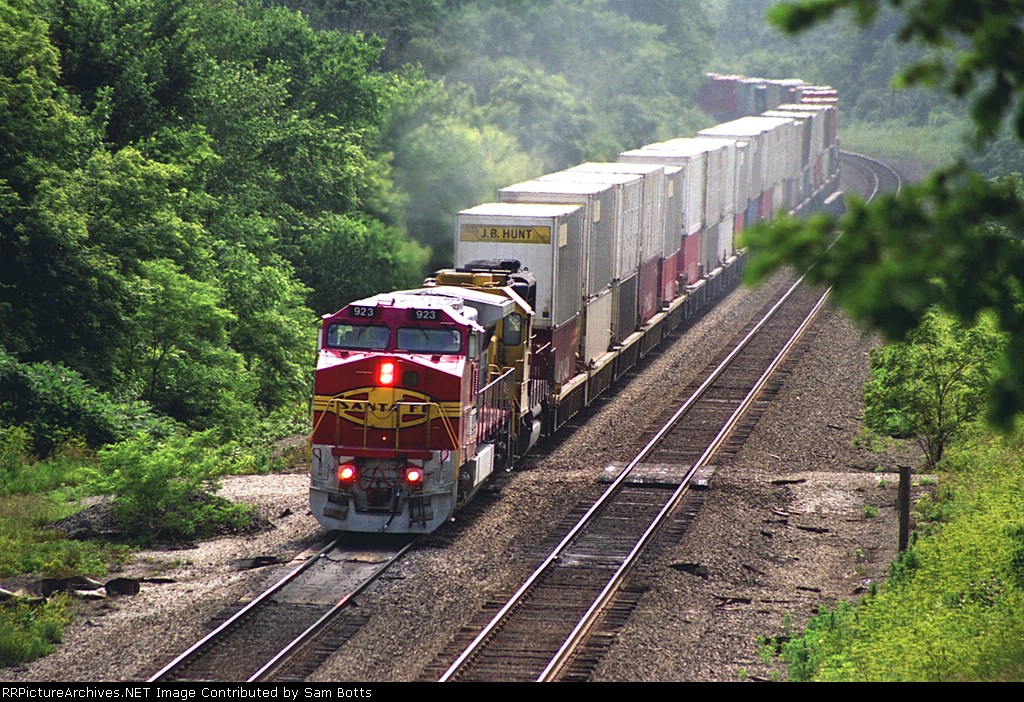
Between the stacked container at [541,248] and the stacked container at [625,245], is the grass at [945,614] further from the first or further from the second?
the stacked container at [625,245]

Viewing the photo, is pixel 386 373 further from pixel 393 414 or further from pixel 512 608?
pixel 512 608

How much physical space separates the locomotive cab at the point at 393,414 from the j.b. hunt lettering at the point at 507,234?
516 cm

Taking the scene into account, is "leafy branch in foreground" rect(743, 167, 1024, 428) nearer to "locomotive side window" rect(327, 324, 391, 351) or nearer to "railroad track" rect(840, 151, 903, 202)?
"locomotive side window" rect(327, 324, 391, 351)

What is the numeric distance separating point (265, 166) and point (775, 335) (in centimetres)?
1593

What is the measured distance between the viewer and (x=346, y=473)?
61.1 ft

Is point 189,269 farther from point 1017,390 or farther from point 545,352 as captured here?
point 1017,390

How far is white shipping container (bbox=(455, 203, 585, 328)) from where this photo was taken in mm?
Result: 24391

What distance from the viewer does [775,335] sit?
128 feet

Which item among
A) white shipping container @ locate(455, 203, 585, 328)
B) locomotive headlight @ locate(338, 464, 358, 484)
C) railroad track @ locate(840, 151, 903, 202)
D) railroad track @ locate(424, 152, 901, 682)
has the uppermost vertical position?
white shipping container @ locate(455, 203, 585, 328)

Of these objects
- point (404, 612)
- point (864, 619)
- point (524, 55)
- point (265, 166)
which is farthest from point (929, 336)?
point (524, 55)

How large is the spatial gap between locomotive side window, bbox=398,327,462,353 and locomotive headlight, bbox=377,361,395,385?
22.5 inches

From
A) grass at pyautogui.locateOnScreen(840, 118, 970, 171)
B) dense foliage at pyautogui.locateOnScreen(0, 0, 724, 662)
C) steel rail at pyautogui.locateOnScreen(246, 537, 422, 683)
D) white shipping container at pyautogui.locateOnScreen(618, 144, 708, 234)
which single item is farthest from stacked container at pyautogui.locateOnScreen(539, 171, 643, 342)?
grass at pyautogui.locateOnScreen(840, 118, 970, 171)

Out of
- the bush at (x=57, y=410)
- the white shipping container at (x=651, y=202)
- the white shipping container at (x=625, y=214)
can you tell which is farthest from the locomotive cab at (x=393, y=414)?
the white shipping container at (x=651, y=202)

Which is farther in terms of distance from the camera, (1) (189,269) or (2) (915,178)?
(2) (915,178)
